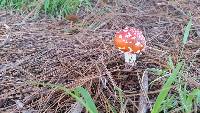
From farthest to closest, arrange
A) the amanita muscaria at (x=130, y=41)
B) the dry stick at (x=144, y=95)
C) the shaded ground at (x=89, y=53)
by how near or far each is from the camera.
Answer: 1. the amanita muscaria at (x=130, y=41)
2. the shaded ground at (x=89, y=53)
3. the dry stick at (x=144, y=95)

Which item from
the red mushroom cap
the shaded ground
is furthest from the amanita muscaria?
the shaded ground

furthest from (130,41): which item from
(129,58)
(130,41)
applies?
(129,58)

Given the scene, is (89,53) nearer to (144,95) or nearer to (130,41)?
(130,41)

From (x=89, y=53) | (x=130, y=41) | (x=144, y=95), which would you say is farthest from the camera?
(x=89, y=53)

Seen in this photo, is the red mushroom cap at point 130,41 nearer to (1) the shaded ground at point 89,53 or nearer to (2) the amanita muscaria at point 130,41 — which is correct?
(2) the amanita muscaria at point 130,41

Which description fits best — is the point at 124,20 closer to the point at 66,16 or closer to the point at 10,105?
the point at 66,16

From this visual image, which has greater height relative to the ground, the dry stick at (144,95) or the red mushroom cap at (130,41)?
the red mushroom cap at (130,41)

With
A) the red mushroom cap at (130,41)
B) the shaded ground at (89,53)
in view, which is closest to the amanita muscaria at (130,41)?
the red mushroom cap at (130,41)

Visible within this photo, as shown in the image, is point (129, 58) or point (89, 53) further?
point (89, 53)

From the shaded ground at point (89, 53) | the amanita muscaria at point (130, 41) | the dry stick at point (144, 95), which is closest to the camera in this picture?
the dry stick at point (144, 95)

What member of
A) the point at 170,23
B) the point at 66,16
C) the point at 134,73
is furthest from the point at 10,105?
the point at 170,23
